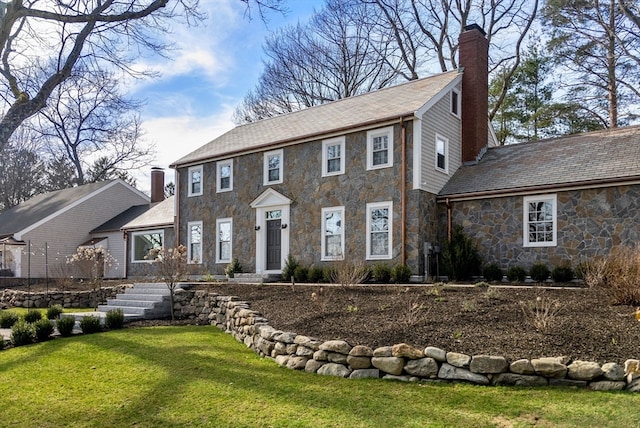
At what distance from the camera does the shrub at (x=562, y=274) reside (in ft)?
38.7

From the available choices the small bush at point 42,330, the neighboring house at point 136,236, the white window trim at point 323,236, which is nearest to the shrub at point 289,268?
the white window trim at point 323,236

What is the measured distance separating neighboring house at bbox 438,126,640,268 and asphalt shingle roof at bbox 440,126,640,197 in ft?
0.07

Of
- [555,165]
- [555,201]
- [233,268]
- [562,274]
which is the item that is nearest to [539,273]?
[562,274]

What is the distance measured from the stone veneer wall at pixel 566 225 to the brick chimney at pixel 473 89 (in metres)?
2.94

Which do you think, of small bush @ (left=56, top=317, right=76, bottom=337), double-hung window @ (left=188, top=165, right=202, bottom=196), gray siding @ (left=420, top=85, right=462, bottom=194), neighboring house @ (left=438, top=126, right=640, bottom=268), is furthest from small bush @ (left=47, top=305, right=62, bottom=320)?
neighboring house @ (left=438, top=126, right=640, bottom=268)

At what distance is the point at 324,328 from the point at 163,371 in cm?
214

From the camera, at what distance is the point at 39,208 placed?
27.1m

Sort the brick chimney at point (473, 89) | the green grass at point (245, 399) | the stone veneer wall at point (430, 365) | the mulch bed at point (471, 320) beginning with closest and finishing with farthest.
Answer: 1. the green grass at point (245, 399)
2. the stone veneer wall at point (430, 365)
3. the mulch bed at point (471, 320)
4. the brick chimney at point (473, 89)

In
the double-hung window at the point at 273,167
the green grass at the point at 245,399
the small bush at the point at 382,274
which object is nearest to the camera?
the green grass at the point at 245,399

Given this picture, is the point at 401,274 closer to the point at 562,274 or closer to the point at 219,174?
the point at 562,274

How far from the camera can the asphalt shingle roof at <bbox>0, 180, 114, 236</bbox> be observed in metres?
25.3

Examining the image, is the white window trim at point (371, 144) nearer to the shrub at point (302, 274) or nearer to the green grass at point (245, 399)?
the shrub at point (302, 274)

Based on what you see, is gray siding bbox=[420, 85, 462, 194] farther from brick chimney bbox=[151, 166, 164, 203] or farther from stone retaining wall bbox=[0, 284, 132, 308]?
brick chimney bbox=[151, 166, 164, 203]

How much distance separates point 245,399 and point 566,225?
994cm
